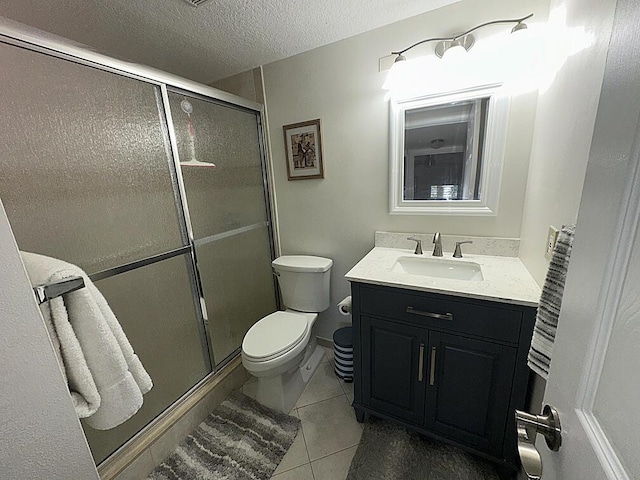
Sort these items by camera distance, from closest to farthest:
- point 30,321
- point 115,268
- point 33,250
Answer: point 30,321 → point 33,250 → point 115,268

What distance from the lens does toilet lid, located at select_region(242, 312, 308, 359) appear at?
137cm

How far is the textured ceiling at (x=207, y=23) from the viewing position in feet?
3.72

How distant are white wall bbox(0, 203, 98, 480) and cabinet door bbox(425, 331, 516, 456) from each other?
3.85 feet

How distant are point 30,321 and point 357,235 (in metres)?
1.49

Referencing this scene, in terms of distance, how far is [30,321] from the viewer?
0.51 meters

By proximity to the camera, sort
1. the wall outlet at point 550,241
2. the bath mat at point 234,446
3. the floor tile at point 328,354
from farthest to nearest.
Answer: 1. the floor tile at point 328,354
2. the bath mat at point 234,446
3. the wall outlet at point 550,241

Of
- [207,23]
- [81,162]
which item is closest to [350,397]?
[81,162]

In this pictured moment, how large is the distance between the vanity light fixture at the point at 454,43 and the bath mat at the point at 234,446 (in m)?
1.95

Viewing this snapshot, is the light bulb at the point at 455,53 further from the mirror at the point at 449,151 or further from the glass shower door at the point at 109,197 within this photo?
the glass shower door at the point at 109,197

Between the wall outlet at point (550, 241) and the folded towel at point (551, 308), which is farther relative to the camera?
the wall outlet at point (550, 241)

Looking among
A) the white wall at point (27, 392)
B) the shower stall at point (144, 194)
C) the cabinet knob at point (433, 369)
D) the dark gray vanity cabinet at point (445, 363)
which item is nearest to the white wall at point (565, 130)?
the dark gray vanity cabinet at point (445, 363)

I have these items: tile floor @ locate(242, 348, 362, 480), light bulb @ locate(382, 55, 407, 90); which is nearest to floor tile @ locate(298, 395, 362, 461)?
tile floor @ locate(242, 348, 362, 480)

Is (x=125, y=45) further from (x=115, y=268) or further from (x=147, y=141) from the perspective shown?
(x=115, y=268)

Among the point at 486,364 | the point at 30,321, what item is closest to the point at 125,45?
the point at 30,321
